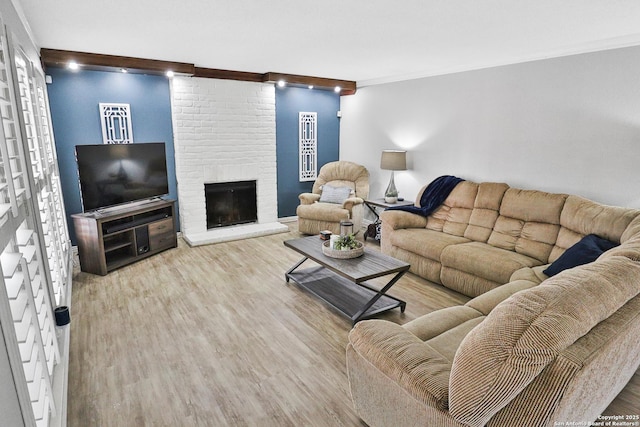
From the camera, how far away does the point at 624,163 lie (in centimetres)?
337

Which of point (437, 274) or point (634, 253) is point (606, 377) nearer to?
point (634, 253)

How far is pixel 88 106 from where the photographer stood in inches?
179

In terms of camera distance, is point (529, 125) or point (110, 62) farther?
point (110, 62)

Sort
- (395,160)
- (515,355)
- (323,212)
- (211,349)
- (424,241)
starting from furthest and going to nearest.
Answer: (323,212) → (395,160) → (424,241) → (211,349) → (515,355)

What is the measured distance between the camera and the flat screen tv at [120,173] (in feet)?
13.2

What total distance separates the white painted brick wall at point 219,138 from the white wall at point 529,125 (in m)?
1.87

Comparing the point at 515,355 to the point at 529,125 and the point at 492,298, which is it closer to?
the point at 492,298

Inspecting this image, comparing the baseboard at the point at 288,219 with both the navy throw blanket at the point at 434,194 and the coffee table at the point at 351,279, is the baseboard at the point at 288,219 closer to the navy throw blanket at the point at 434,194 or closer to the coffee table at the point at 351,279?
the navy throw blanket at the point at 434,194

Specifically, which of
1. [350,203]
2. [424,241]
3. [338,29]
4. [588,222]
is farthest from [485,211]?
[338,29]

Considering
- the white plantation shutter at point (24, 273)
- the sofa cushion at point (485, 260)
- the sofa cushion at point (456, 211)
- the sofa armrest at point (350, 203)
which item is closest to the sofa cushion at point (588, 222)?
the sofa cushion at point (485, 260)

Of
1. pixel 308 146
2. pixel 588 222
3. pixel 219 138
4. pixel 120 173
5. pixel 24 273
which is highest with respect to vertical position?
pixel 219 138

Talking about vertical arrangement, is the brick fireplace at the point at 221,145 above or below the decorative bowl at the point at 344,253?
above

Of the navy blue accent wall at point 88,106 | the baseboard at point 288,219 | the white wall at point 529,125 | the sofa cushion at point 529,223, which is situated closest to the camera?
the white wall at point 529,125

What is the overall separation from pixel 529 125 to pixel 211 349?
12.7ft
